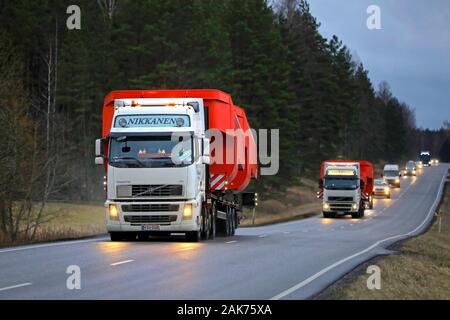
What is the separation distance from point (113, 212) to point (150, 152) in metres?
2.01

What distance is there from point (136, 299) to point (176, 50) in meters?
53.7

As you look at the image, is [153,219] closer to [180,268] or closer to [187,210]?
[187,210]

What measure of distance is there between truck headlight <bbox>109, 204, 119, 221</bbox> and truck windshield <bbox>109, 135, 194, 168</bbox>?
1.21 m

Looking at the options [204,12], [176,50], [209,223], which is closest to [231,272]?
[209,223]

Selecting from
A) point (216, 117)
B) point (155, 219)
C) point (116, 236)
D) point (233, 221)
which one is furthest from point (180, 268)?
point (233, 221)

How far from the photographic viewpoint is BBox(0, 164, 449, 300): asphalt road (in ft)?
44.8

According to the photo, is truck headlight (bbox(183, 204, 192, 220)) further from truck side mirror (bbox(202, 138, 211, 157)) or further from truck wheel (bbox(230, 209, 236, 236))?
truck wheel (bbox(230, 209, 236, 236))

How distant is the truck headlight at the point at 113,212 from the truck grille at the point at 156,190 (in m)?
0.74

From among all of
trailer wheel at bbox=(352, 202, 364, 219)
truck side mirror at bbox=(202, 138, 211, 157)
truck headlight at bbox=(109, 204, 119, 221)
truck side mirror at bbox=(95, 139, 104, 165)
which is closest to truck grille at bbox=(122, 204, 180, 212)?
truck headlight at bbox=(109, 204, 119, 221)

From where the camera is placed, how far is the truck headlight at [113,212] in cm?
2491

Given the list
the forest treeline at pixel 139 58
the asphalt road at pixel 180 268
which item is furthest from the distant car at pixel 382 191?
the asphalt road at pixel 180 268

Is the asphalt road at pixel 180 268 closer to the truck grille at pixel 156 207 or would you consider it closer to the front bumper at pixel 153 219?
the front bumper at pixel 153 219

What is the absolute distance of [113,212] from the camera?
2497 cm
